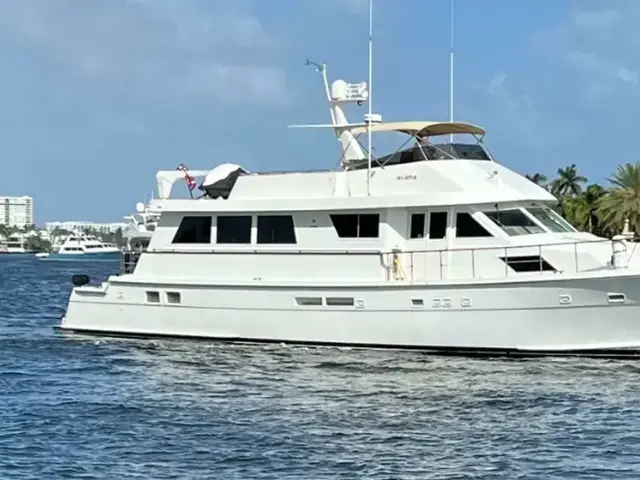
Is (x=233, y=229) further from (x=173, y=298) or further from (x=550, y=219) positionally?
(x=550, y=219)

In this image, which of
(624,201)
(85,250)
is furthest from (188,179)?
(85,250)

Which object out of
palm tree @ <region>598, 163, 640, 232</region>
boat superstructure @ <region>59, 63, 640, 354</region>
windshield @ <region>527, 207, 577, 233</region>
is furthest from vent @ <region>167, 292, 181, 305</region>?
palm tree @ <region>598, 163, 640, 232</region>

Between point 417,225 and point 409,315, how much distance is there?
2023 mm

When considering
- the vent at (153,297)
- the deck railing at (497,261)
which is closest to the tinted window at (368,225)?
the deck railing at (497,261)

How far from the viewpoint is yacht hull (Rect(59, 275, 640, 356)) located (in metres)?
19.5

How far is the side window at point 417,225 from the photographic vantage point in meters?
21.6

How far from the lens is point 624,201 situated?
4869 centimetres

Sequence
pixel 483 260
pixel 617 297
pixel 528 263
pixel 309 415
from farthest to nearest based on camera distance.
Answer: pixel 483 260
pixel 528 263
pixel 617 297
pixel 309 415

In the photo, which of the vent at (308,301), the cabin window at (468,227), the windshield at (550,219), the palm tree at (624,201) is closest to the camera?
the cabin window at (468,227)

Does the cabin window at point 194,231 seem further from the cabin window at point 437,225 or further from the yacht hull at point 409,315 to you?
the cabin window at point 437,225

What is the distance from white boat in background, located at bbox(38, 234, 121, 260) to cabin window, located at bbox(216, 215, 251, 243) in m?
119

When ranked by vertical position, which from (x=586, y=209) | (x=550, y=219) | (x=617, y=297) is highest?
(x=586, y=209)

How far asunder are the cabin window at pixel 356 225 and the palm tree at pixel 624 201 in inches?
1118

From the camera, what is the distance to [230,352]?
22.0 m
